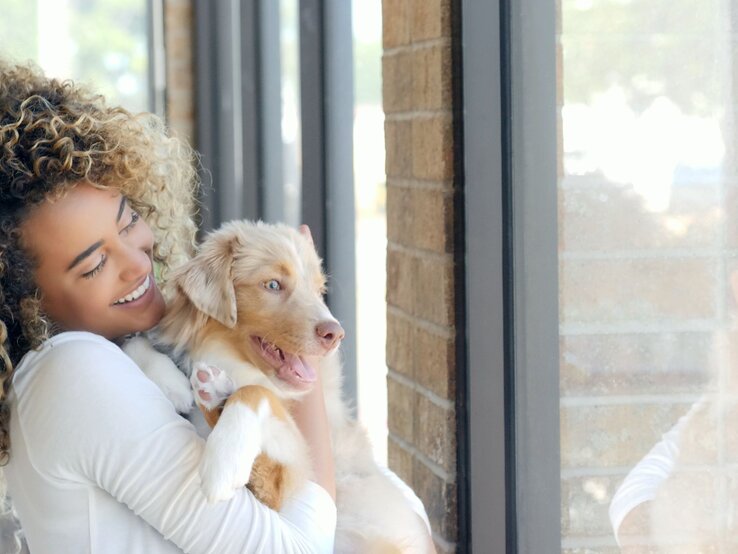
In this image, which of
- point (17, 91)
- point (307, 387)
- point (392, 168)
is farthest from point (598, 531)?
point (17, 91)

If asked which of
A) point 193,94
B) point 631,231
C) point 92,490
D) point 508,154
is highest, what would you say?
point 193,94

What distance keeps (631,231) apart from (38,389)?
86 centimetres

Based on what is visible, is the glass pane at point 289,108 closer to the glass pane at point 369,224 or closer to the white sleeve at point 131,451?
the glass pane at point 369,224

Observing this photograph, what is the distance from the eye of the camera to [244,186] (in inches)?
175

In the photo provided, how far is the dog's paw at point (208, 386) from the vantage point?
167 cm

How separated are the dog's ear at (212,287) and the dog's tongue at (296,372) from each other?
12 centimetres

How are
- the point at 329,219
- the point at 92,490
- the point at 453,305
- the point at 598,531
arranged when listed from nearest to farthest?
the point at 92,490 → the point at 598,531 → the point at 453,305 → the point at 329,219

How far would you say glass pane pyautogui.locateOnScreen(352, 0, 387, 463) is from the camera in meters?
2.92

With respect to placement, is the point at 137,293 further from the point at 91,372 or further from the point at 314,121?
the point at 314,121

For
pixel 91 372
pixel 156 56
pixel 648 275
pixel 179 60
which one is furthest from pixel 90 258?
pixel 156 56

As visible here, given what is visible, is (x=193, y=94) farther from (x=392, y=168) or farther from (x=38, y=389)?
(x=38, y=389)

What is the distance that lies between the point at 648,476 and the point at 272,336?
2.14ft

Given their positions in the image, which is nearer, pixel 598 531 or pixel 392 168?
pixel 598 531

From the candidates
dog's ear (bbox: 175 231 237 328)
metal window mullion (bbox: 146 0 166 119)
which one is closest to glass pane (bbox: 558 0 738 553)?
dog's ear (bbox: 175 231 237 328)
